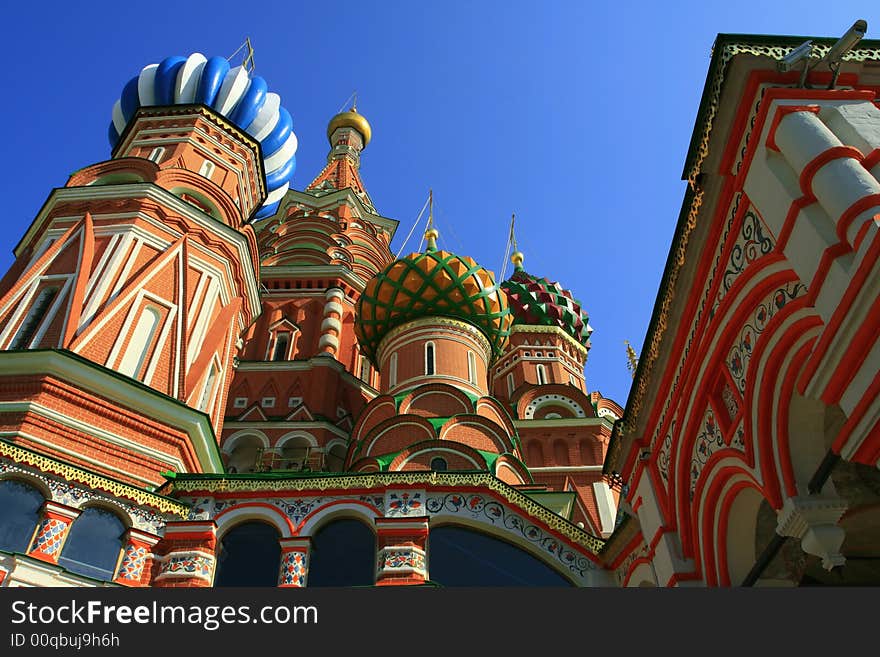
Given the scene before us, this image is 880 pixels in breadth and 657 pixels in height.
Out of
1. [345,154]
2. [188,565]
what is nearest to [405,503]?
[188,565]

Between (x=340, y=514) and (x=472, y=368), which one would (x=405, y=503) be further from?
(x=472, y=368)

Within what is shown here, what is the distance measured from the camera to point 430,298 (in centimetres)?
1712

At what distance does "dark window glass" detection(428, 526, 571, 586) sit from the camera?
31.0 ft

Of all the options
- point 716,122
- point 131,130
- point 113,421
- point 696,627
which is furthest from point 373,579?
point 131,130

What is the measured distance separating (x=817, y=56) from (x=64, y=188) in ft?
41.9

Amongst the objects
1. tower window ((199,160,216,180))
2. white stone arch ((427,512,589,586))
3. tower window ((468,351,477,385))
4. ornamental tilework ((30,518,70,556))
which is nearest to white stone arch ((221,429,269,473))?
tower window ((468,351,477,385))

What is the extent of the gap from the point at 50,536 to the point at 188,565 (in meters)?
1.46

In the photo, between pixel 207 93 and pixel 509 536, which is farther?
pixel 207 93

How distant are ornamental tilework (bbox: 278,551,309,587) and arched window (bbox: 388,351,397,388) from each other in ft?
24.1

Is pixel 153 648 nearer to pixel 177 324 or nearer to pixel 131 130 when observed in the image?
pixel 177 324

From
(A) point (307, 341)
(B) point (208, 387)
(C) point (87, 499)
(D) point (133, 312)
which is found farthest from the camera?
(A) point (307, 341)

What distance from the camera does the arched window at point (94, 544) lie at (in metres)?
8.23

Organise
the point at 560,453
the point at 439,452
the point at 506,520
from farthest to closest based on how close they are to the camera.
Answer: the point at 560,453 < the point at 439,452 < the point at 506,520

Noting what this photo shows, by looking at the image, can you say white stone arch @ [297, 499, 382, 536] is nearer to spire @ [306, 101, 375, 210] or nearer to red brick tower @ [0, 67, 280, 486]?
red brick tower @ [0, 67, 280, 486]
